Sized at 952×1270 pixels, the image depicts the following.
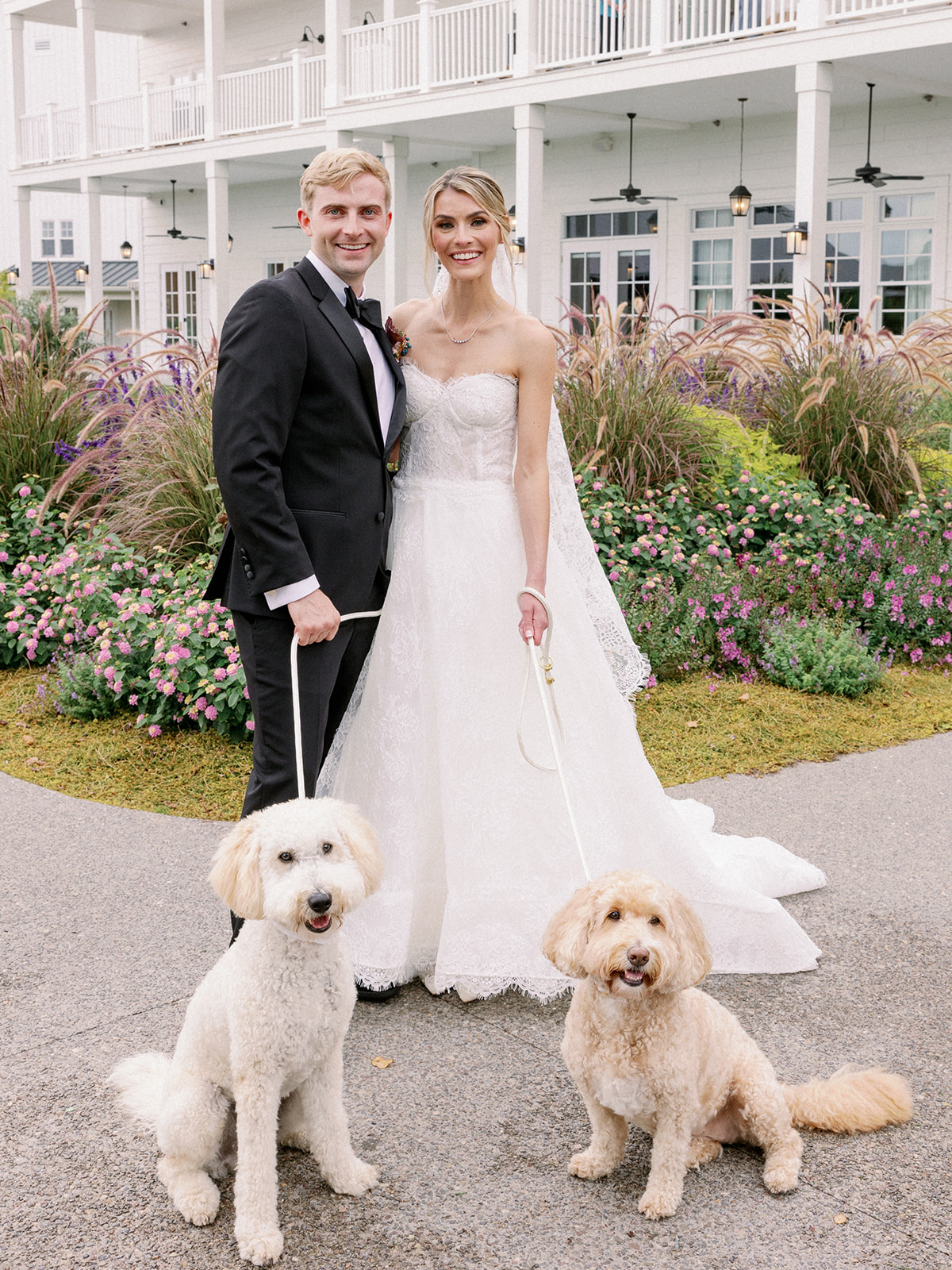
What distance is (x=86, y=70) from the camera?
71.3 ft

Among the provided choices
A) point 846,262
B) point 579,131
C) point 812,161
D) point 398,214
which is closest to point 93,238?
point 398,214

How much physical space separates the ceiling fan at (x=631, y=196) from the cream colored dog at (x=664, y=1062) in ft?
49.1

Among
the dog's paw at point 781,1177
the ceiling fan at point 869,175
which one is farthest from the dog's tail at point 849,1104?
the ceiling fan at point 869,175

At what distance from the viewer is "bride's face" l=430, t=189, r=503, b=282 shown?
3.39m

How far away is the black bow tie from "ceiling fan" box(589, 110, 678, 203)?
13.8 m

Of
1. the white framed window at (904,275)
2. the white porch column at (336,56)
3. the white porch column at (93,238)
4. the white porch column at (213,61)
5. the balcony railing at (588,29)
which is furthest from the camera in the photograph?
the white porch column at (93,238)

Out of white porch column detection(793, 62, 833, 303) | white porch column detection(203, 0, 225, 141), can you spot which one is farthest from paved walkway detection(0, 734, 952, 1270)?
white porch column detection(203, 0, 225, 141)

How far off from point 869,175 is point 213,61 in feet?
34.8

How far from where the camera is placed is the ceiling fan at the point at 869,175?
1408cm

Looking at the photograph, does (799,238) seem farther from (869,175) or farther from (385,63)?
(385,63)

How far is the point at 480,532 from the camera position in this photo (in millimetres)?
3617

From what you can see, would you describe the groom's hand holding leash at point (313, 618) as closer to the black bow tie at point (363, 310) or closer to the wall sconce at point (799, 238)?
the black bow tie at point (363, 310)

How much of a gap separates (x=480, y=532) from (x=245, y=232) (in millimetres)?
22104

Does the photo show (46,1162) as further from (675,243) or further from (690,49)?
(675,243)
